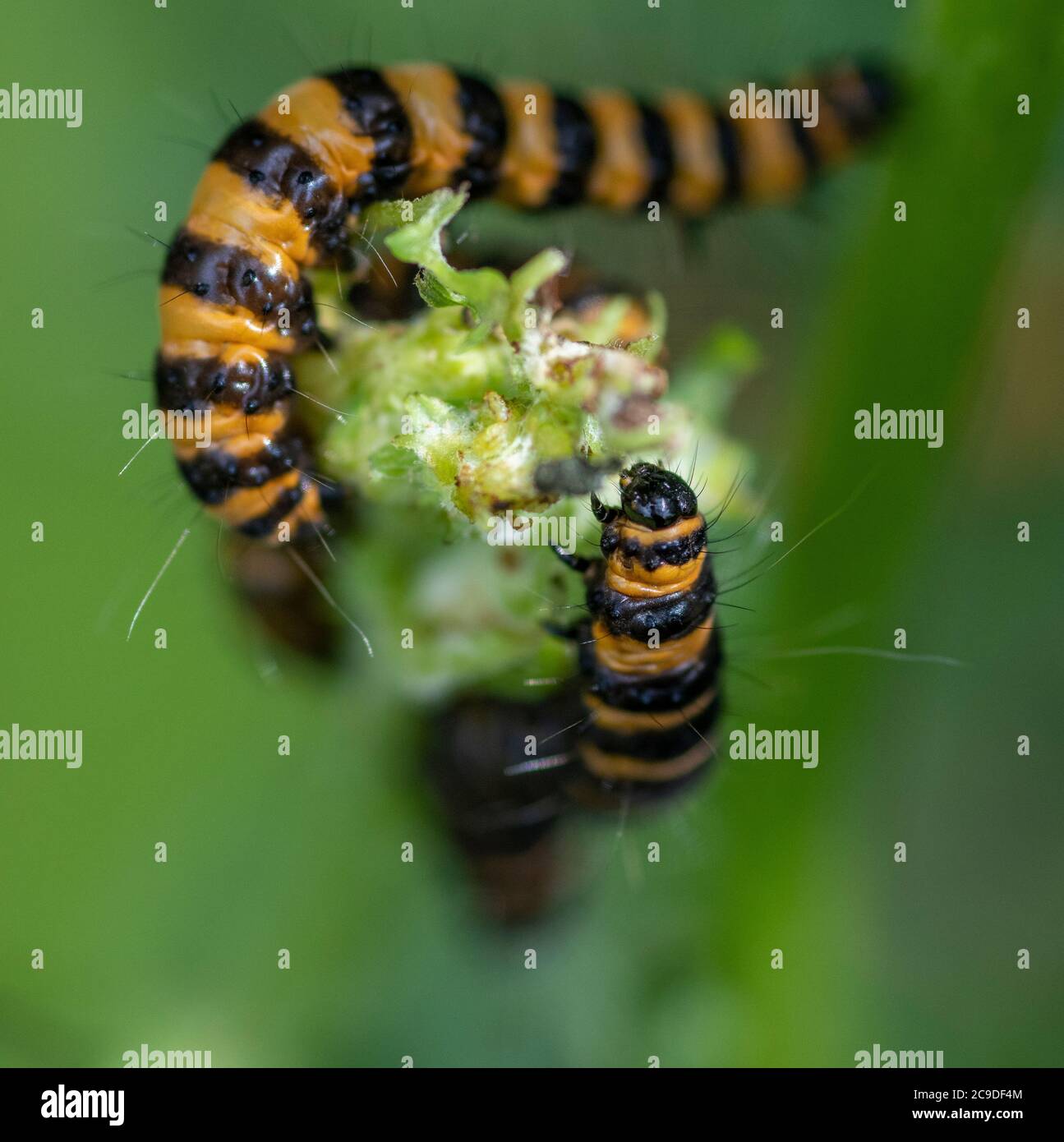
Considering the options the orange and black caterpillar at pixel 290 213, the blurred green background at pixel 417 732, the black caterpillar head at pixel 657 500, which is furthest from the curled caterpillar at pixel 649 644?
the orange and black caterpillar at pixel 290 213

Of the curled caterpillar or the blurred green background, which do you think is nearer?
the curled caterpillar

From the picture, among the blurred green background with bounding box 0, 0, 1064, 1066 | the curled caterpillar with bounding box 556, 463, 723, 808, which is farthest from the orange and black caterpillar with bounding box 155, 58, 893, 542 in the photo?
the curled caterpillar with bounding box 556, 463, 723, 808

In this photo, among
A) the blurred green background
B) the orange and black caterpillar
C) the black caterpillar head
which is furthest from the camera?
the blurred green background

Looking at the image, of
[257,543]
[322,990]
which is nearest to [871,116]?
[257,543]

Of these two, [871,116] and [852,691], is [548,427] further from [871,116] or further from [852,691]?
[871,116]

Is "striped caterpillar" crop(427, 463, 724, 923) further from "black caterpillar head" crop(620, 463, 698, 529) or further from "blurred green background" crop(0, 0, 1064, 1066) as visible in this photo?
"blurred green background" crop(0, 0, 1064, 1066)

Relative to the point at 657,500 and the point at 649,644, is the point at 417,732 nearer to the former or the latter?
the point at 649,644

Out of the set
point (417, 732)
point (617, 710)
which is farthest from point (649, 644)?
point (417, 732)
